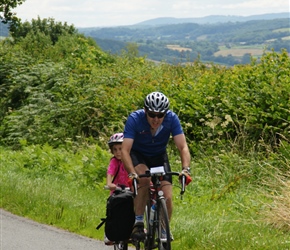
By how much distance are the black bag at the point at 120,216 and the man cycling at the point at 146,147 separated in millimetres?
71

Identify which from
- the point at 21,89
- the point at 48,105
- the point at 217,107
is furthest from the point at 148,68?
the point at 217,107

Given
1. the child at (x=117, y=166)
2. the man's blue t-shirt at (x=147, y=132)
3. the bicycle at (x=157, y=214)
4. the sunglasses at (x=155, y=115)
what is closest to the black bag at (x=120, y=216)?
the bicycle at (x=157, y=214)

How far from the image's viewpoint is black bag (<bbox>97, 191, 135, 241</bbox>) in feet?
23.5

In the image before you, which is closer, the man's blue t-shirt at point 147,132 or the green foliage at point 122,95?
the man's blue t-shirt at point 147,132

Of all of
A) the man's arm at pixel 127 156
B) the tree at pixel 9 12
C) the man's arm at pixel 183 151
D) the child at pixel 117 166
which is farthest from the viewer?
the tree at pixel 9 12

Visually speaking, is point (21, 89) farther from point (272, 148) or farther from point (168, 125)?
point (168, 125)

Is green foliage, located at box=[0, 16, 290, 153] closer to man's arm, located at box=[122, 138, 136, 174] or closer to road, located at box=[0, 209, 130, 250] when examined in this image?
road, located at box=[0, 209, 130, 250]

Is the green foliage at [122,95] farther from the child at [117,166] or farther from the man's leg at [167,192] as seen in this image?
the man's leg at [167,192]

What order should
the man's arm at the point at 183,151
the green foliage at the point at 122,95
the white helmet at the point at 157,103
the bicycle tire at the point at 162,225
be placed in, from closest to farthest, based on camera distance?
the bicycle tire at the point at 162,225 < the white helmet at the point at 157,103 < the man's arm at the point at 183,151 < the green foliage at the point at 122,95

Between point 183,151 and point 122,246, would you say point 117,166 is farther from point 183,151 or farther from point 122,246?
point 183,151

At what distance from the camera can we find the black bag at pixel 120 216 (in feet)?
23.5

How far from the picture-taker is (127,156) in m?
6.98

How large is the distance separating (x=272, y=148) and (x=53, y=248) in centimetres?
524

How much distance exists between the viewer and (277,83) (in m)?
13.0
